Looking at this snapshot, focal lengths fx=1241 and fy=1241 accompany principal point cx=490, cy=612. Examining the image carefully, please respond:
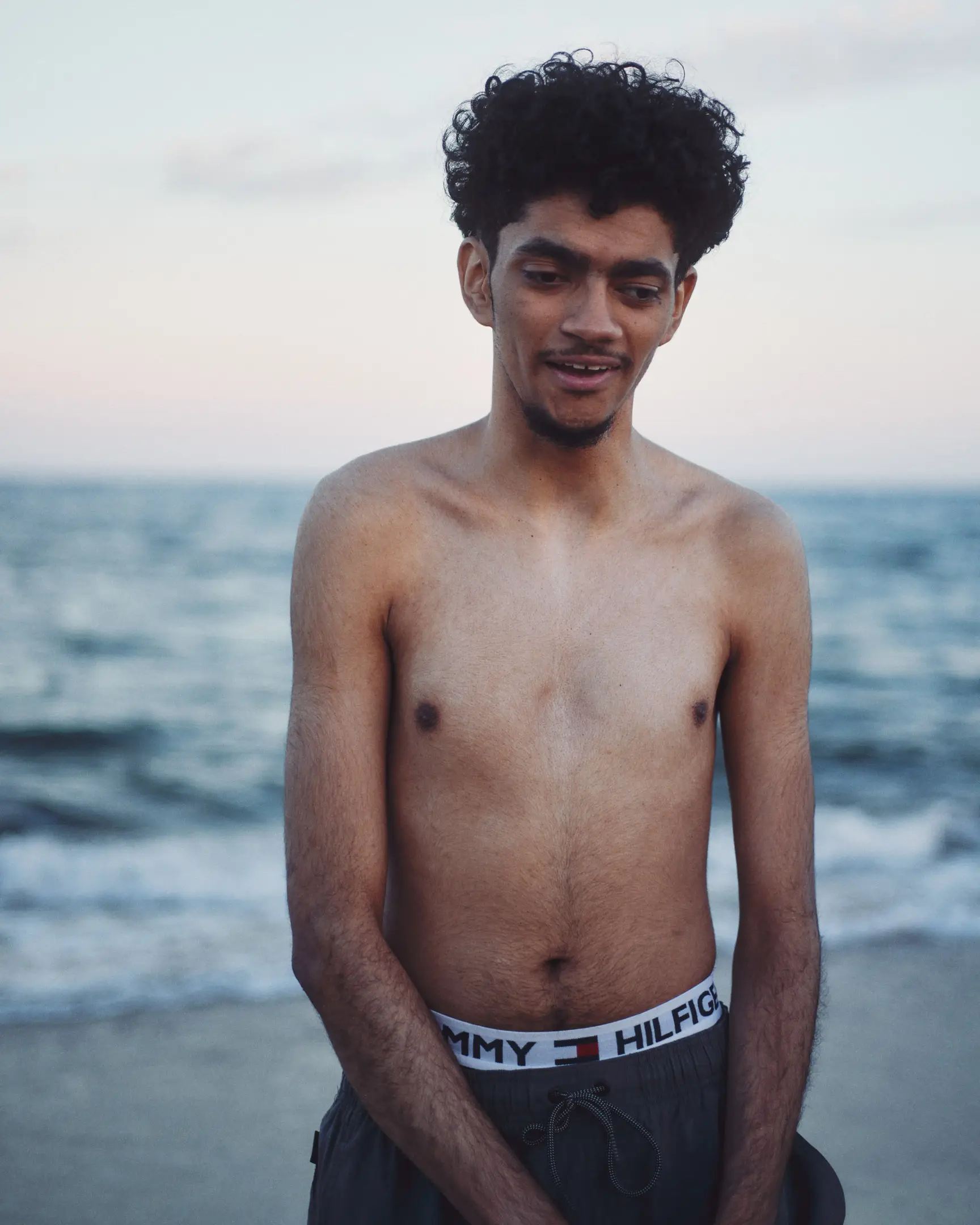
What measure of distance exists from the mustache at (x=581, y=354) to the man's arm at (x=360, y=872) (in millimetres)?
337

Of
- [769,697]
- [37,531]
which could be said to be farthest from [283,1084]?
[37,531]

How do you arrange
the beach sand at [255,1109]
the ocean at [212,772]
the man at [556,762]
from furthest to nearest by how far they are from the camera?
the ocean at [212,772] → the beach sand at [255,1109] → the man at [556,762]

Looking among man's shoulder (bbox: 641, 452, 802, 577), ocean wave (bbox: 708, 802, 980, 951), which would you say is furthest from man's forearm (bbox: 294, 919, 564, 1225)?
ocean wave (bbox: 708, 802, 980, 951)

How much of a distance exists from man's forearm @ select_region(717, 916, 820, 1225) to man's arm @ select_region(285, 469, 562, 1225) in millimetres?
305

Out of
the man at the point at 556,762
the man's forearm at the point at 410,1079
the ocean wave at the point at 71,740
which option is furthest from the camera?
the ocean wave at the point at 71,740

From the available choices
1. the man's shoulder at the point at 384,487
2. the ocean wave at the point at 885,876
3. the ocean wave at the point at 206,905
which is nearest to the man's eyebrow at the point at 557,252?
the man's shoulder at the point at 384,487

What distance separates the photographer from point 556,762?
187cm

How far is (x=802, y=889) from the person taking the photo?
2.03 metres

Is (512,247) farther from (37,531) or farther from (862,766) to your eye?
(37,531)

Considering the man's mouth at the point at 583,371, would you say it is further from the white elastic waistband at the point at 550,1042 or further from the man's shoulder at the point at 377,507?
the white elastic waistband at the point at 550,1042

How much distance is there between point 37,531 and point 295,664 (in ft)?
87.2

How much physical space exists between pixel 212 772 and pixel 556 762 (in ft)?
25.3

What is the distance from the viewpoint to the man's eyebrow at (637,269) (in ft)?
6.02

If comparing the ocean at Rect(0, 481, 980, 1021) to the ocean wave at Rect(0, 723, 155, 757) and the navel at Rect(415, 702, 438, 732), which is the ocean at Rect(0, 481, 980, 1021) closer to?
the ocean wave at Rect(0, 723, 155, 757)
